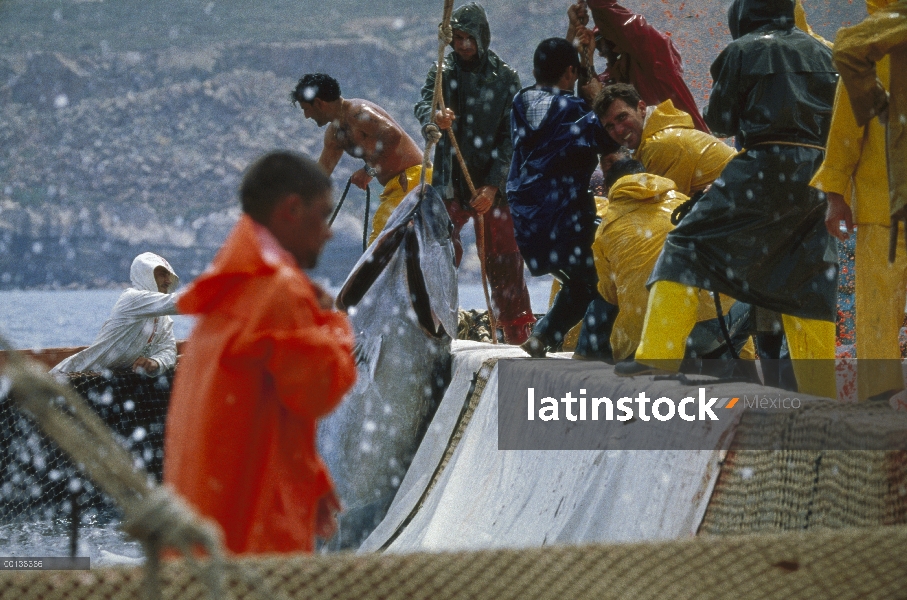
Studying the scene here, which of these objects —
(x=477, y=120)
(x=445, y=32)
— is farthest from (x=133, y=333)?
(x=445, y=32)

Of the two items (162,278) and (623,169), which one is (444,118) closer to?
(623,169)

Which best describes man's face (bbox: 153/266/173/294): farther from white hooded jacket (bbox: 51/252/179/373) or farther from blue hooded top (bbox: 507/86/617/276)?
blue hooded top (bbox: 507/86/617/276)

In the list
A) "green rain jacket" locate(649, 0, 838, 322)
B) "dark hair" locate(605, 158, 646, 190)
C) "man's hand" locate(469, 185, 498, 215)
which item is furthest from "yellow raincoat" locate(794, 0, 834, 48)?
"man's hand" locate(469, 185, 498, 215)

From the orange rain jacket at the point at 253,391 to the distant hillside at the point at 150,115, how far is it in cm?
4146

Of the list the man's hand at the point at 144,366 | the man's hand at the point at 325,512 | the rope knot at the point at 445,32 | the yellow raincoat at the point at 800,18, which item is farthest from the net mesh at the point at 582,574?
the man's hand at the point at 144,366

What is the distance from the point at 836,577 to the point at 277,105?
5068 centimetres

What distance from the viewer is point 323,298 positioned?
1.74 meters

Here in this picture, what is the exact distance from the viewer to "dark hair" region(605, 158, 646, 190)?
403 centimetres

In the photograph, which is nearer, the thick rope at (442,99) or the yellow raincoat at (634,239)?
the yellow raincoat at (634,239)

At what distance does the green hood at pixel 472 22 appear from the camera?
5.47m

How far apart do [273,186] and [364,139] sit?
12.7 feet

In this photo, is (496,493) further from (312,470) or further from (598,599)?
(598,599)

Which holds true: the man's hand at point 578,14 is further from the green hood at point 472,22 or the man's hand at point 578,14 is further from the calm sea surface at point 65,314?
the calm sea surface at point 65,314

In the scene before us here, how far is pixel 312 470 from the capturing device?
1.71 m
